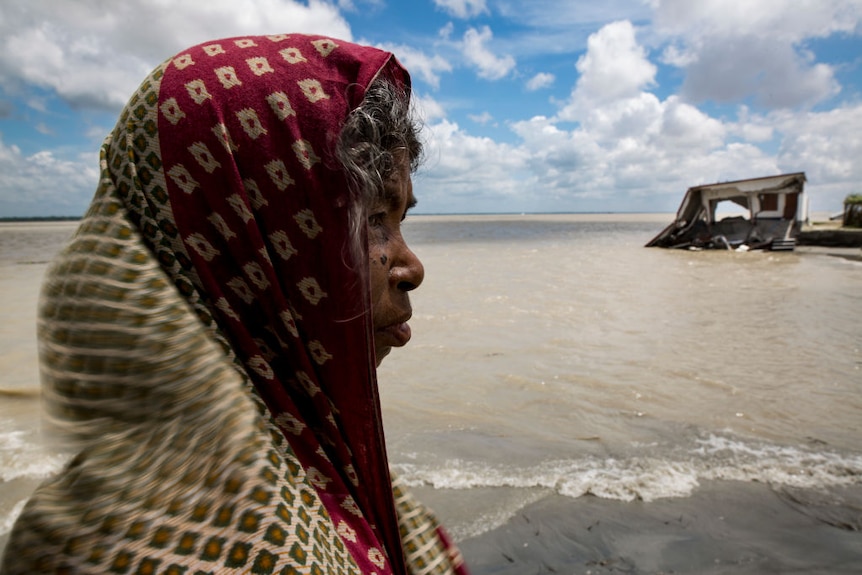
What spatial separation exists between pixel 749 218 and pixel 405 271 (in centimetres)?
2177

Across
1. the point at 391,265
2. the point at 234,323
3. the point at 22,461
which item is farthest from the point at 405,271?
the point at 22,461

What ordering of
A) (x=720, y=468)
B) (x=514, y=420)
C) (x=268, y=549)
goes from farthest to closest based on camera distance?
(x=514, y=420) → (x=720, y=468) → (x=268, y=549)

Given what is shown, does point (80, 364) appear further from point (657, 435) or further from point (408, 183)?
point (657, 435)

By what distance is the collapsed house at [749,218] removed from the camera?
17531 mm

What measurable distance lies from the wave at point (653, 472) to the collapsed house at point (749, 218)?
643 inches

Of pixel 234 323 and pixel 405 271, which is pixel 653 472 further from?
pixel 234 323

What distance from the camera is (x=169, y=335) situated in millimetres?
697

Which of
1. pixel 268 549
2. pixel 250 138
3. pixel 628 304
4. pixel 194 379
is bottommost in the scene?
pixel 628 304

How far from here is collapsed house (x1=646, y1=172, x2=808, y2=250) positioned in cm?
1753

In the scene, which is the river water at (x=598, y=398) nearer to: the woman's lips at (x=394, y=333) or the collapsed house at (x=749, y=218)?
the woman's lips at (x=394, y=333)

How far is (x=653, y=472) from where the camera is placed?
348 cm

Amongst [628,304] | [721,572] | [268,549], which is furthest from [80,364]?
[628,304]

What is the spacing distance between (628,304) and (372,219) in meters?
9.48

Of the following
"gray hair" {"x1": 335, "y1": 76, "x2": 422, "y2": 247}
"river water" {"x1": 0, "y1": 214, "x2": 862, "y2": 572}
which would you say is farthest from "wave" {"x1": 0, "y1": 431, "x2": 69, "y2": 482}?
"gray hair" {"x1": 335, "y1": 76, "x2": 422, "y2": 247}
